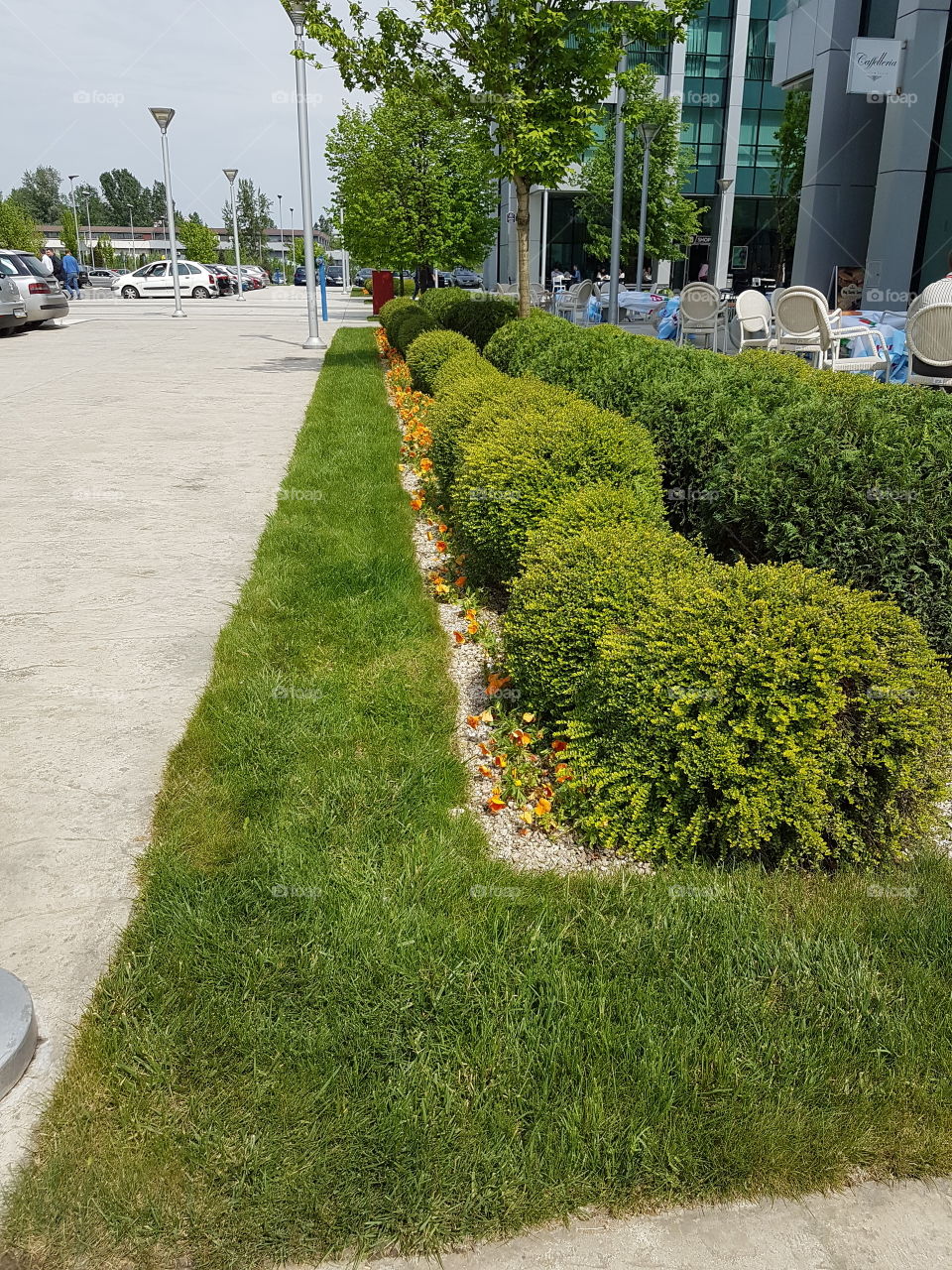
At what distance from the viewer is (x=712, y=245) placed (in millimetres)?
44594

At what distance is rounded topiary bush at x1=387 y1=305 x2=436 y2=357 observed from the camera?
14508 millimetres

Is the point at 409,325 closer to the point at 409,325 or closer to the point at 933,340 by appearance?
the point at 409,325

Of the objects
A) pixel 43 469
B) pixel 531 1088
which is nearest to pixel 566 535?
pixel 531 1088

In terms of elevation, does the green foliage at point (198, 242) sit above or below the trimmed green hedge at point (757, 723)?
above

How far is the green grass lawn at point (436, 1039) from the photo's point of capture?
6.55 ft

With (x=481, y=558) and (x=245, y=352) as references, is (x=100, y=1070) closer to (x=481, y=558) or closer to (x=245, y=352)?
(x=481, y=558)

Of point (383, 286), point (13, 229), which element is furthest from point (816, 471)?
point (13, 229)

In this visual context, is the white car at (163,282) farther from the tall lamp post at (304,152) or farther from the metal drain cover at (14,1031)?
the metal drain cover at (14,1031)

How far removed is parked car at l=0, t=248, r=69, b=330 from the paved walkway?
1106 cm

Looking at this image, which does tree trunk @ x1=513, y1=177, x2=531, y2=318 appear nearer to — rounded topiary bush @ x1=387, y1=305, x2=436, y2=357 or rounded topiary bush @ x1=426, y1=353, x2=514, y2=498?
rounded topiary bush @ x1=387, y1=305, x2=436, y2=357

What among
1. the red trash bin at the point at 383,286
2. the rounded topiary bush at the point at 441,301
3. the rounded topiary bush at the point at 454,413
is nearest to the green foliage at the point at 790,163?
the red trash bin at the point at 383,286

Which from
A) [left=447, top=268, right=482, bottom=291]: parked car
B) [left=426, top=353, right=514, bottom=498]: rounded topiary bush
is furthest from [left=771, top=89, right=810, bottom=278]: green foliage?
[left=426, top=353, right=514, bottom=498]: rounded topiary bush

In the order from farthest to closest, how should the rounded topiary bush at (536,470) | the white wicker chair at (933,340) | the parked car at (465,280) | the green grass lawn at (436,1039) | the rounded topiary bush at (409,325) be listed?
the parked car at (465,280) < the rounded topiary bush at (409,325) < the white wicker chair at (933,340) < the rounded topiary bush at (536,470) < the green grass lawn at (436,1039)

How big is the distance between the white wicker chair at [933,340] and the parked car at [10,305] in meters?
19.6
